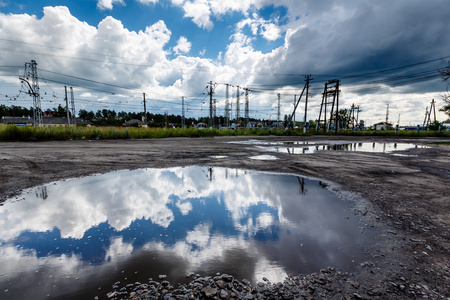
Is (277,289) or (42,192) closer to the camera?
(277,289)

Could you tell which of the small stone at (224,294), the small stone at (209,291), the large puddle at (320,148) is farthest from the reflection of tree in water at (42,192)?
the large puddle at (320,148)

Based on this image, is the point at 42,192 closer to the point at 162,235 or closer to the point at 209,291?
the point at 162,235

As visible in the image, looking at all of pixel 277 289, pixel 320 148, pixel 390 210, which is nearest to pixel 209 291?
pixel 277 289

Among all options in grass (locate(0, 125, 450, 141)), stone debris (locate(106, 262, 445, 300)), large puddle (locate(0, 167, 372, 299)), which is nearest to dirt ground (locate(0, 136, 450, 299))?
stone debris (locate(106, 262, 445, 300))

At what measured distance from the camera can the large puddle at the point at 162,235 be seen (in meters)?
1.89

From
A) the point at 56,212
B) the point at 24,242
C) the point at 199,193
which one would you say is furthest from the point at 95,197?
the point at 199,193

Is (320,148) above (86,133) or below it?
below

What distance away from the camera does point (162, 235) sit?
8.39 ft

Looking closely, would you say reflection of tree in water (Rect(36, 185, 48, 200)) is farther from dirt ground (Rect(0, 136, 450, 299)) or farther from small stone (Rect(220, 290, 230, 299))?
small stone (Rect(220, 290, 230, 299))

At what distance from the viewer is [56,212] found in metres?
3.25

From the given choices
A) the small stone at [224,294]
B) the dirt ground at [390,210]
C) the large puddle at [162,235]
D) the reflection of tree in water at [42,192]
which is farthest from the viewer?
the reflection of tree in water at [42,192]

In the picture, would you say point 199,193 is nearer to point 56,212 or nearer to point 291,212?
point 291,212

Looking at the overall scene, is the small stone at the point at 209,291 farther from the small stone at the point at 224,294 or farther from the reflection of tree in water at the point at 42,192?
the reflection of tree in water at the point at 42,192

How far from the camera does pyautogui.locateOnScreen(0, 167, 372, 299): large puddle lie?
1892 millimetres
